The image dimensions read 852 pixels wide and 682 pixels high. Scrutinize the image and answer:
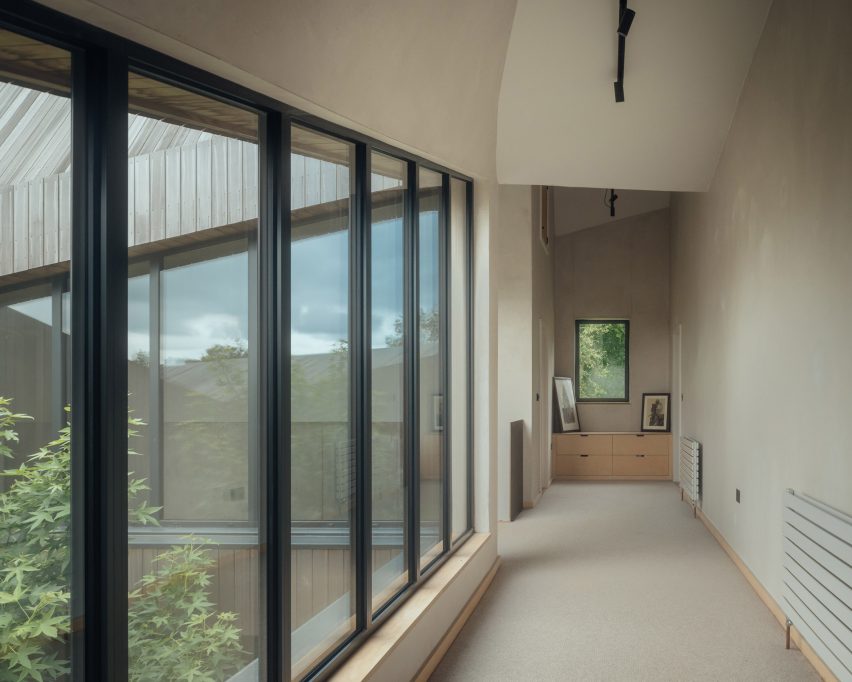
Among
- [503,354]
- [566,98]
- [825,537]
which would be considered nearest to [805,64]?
[566,98]

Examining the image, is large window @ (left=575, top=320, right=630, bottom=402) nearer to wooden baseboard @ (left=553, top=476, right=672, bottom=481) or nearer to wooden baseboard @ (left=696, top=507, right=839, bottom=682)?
wooden baseboard @ (left=553, top=476, right=672, bottom=481)

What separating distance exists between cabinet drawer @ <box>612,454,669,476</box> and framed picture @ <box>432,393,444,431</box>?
7.67 m

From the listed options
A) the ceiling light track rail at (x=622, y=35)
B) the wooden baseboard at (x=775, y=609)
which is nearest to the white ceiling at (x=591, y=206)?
the wooden baseboard at (x=775, y=609)

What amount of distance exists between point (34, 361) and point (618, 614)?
179 inches

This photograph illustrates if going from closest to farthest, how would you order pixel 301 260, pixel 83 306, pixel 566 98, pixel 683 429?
pixel 83 306 → pixel 301 260 → pixel 566 98 → pixel 683 429

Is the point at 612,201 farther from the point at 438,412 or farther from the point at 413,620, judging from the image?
the point at 413,620

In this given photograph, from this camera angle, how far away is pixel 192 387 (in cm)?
260

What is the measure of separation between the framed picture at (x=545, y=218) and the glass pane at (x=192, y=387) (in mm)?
8085

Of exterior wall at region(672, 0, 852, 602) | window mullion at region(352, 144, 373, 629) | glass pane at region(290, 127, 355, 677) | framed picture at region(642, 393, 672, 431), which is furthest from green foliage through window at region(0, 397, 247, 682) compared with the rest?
framed picture at region(642, 393, 672, 431)

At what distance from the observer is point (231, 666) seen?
2.80 m

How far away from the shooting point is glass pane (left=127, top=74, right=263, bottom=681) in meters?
2.36

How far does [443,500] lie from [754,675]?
210 centimetres

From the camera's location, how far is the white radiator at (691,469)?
8.99m

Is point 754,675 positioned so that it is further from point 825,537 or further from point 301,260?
point 301,260
